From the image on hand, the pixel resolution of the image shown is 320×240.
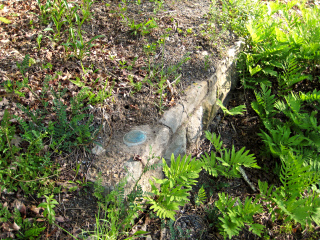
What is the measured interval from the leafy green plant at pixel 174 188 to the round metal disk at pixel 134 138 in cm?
42

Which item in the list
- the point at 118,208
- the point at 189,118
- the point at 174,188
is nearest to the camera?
the point at 118,208

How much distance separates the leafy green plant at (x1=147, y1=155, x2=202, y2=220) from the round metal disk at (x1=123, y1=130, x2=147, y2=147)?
1.38ft

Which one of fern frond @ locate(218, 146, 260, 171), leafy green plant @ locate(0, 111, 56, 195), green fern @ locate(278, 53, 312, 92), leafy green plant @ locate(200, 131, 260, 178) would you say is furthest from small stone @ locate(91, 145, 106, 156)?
green fern @ locate(278, 53, 312, 92)

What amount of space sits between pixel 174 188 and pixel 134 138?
693 millimetres

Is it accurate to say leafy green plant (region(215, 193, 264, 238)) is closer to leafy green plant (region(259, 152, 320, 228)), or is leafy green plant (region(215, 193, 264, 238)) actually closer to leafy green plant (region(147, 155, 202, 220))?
leafy green plant (region(259, 152, 320, 228))

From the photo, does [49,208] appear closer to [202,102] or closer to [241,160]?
[241,160]

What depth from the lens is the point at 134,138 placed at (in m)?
2.77

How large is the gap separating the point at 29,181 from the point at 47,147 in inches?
15.4

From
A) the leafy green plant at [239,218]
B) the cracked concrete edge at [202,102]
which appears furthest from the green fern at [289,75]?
the leafy green plant at [239,218]

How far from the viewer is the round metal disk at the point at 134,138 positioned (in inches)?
108

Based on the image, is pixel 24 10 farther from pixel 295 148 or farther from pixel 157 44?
pixel 295 148

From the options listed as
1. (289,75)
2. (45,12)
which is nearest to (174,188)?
(289,75)

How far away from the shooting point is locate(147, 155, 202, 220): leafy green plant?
2367 mm

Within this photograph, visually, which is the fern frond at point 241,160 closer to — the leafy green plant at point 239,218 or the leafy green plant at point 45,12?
the leafy green plant at point 239,218
